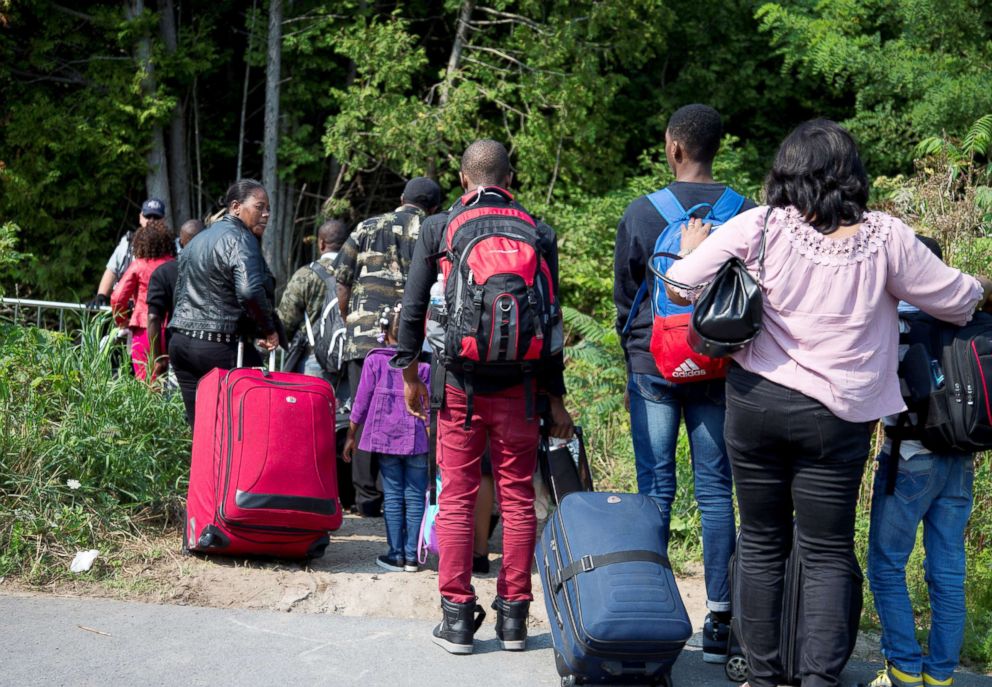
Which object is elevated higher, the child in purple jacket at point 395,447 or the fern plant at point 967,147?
the fern plant at point 967,147

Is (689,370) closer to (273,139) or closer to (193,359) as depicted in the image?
(193,359)

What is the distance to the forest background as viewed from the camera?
11273mm

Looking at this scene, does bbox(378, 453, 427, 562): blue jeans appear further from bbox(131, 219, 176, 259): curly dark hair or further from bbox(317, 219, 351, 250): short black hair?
bbox(131, 219, 176, 259): curly dark hair

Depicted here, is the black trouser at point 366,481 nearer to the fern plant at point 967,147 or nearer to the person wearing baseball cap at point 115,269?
the person wearing baseball cap at point 115,269

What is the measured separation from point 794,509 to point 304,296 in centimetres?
502

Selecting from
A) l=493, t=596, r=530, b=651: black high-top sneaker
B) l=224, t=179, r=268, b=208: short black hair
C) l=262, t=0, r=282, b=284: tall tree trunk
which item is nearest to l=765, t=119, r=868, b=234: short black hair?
l=493, t=596, r=530, b=651: black high-top sneaker

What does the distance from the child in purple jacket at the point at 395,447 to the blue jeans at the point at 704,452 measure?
1.68 metres

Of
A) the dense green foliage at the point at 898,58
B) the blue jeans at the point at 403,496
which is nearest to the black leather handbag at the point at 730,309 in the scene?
the blue jeans at the point at 403,496

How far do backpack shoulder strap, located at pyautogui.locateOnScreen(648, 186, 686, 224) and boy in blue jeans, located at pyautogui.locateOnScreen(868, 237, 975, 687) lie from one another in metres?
0.92

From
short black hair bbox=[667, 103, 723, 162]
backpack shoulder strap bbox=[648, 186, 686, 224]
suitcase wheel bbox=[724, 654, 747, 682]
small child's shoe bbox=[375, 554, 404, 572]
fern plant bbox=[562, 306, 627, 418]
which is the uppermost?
short black hair bbox=[667, 103, 723, 162]

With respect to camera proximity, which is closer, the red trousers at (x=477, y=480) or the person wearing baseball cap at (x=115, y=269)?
the red trousers at (x=477, y=480)

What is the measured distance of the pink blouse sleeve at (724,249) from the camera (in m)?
3.53

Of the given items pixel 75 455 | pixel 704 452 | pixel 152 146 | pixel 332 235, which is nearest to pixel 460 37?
pixel 152 146

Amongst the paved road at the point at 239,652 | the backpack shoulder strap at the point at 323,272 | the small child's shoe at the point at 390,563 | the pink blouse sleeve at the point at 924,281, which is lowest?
the small child's shoe at the point at 390,563
